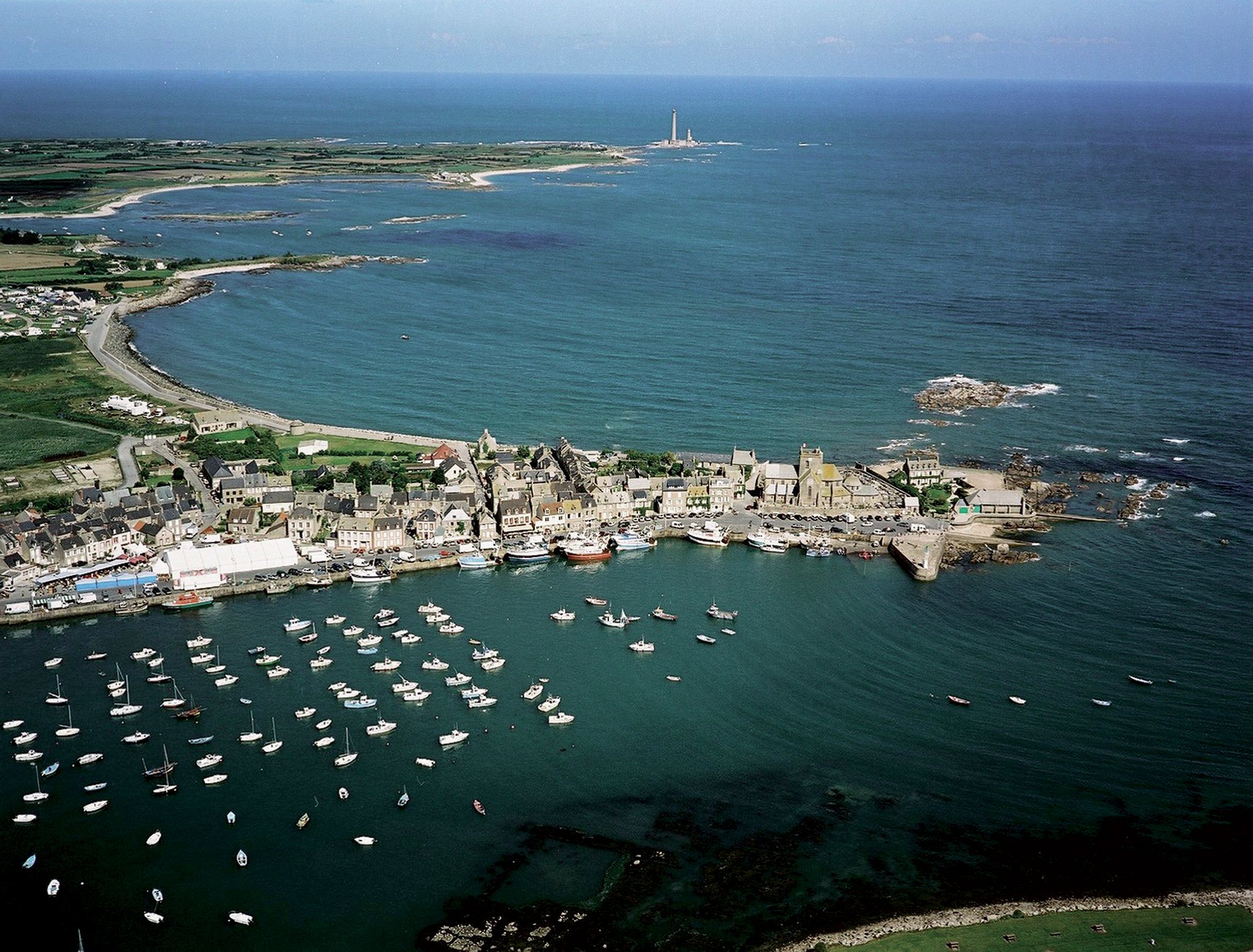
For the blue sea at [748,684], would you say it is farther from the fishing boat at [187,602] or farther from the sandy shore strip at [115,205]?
the sandy shore strip at [115,205]

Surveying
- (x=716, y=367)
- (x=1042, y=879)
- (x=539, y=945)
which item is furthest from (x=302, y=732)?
(x=716, y=367)

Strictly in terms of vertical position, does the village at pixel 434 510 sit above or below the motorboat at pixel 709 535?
above

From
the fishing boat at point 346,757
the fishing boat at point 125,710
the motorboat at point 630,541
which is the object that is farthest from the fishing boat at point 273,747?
the motorboat at point 630,541

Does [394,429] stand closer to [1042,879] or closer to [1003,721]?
[1003,721]

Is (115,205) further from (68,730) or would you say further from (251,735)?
(251,735)

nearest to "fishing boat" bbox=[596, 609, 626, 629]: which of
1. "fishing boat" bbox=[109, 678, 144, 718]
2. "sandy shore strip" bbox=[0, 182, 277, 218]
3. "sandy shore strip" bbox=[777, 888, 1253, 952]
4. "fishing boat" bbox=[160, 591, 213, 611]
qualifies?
"fishing boat" bbox=[160, 591, 213, 611]

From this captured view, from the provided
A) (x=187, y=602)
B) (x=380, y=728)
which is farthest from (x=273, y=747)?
(x=187, y=602)
